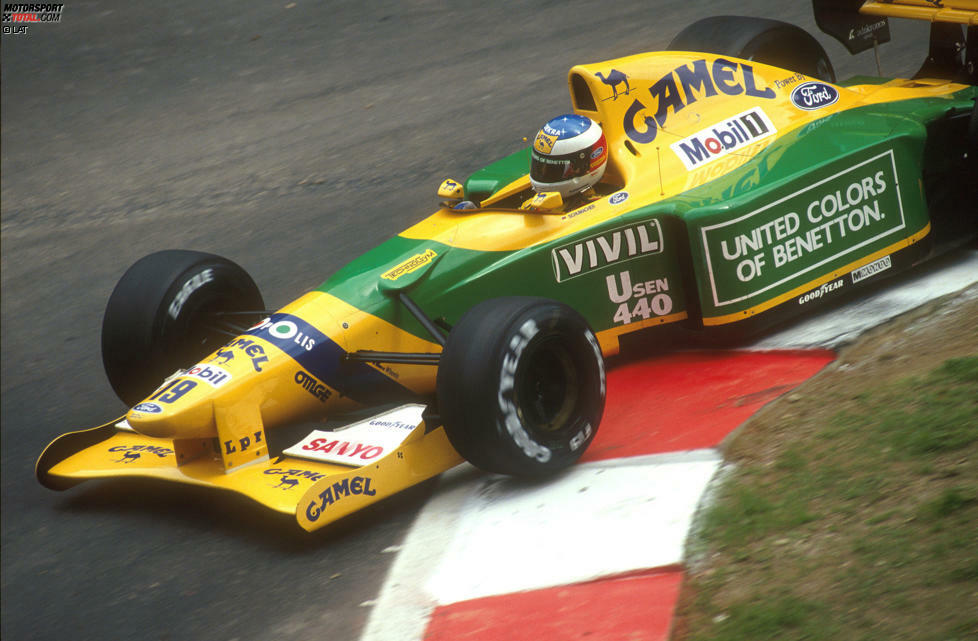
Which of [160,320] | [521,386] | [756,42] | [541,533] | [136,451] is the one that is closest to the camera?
[541,533]

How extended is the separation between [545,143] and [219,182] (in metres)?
5.70

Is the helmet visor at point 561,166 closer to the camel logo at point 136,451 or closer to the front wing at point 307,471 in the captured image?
the front wing at point 307,471

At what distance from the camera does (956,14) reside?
22.0ft

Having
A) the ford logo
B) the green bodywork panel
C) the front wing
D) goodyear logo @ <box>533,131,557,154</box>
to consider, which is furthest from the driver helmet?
the front wing

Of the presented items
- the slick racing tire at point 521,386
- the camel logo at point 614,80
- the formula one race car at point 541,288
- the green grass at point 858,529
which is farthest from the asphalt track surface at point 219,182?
the camel logo at point 614,80

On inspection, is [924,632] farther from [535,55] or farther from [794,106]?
[535,55]

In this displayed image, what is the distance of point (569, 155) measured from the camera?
583 centimetres

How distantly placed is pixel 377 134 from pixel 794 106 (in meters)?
5.38

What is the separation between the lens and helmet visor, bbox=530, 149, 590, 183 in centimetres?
584

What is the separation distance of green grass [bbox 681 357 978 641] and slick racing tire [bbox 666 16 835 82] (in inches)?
124

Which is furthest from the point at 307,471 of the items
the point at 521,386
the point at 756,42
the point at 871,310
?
the point at 756,42

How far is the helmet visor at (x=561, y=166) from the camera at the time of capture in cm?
584

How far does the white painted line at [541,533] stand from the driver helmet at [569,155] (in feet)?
5.16

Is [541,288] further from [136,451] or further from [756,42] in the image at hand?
[756,42]
